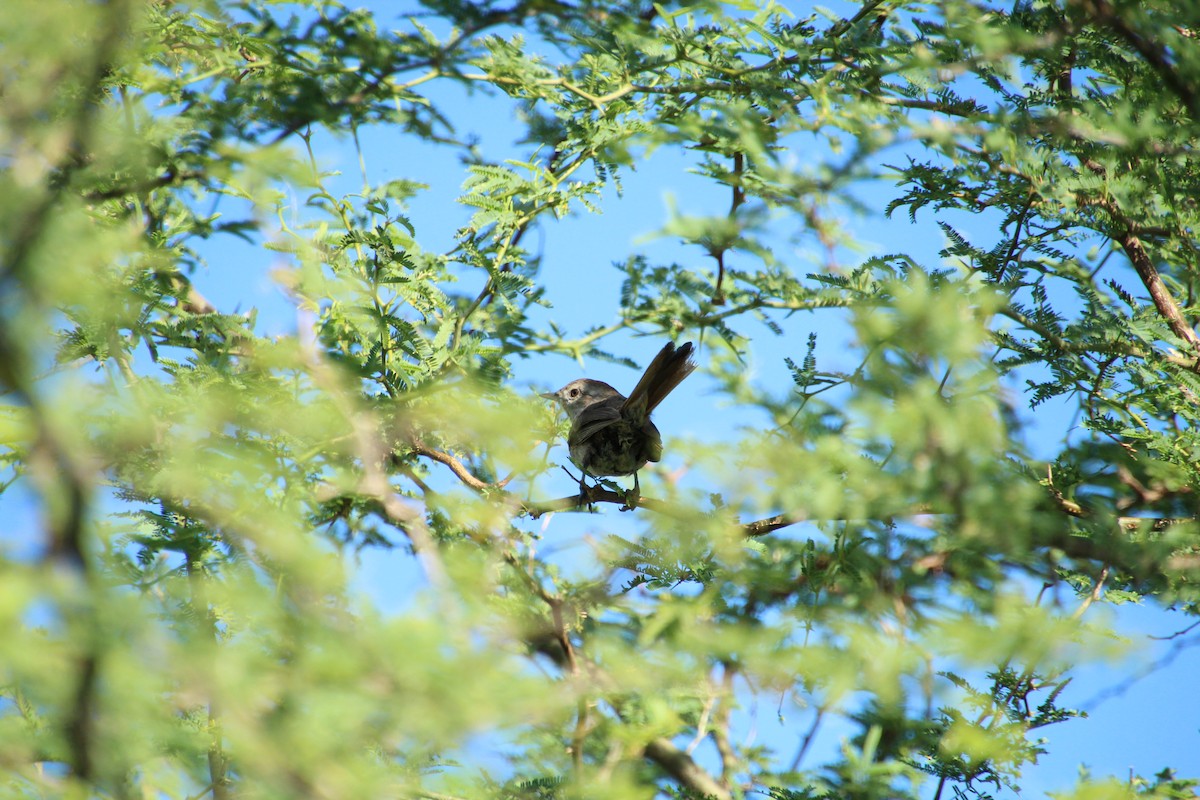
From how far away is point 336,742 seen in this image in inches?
56.9

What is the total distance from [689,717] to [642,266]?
227 centimetres

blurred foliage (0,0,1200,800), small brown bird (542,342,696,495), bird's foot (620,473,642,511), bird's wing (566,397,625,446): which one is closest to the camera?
blurred foliage (0,0,1200,800)

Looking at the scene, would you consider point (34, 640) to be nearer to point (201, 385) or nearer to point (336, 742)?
point (336, 742)

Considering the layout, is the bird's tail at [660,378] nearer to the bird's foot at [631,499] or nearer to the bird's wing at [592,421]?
the bird's wing at [592,421]

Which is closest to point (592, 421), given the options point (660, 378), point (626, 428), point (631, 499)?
point (626, 428)

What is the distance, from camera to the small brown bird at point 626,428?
4.38 metres

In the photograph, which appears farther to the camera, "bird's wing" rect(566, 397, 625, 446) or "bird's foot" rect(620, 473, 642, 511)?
"bird's wing" rect(566, 397, 625, 446)

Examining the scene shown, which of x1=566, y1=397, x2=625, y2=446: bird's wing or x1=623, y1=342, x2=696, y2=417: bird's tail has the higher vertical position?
x1=623, y1=342, x2=696, y2=417: bird's tail

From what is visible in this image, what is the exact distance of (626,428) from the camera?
462 centimetres

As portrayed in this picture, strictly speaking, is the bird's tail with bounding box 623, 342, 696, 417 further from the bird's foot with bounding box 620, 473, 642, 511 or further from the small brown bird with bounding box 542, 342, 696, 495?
the bird's foot with bounding box 620, 473, 642, 511

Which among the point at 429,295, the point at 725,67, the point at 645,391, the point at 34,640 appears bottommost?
the point at 34,640

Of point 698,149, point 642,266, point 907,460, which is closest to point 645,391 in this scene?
point 642,266

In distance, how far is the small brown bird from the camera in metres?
4.38

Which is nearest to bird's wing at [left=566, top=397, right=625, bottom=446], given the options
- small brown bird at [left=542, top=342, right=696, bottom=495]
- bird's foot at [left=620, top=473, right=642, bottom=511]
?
small brown bird at [left=542, top=342, right=696, bottom=495]
